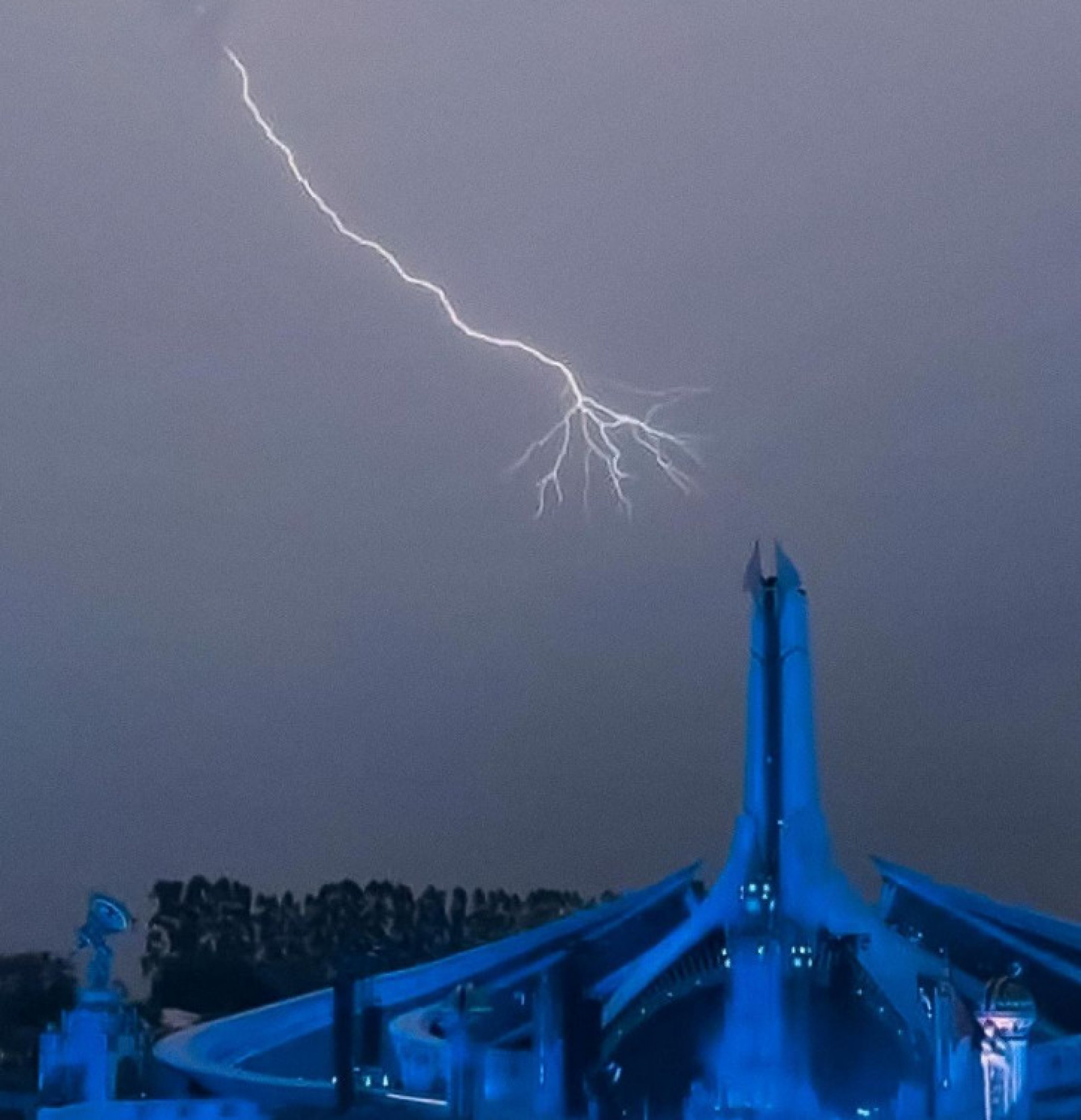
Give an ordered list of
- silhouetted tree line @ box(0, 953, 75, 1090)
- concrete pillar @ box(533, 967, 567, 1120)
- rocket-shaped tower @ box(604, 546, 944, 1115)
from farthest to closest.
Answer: silhouetted tree line @ box(0, 953, 75, 1090)
rocket-shaped tower @ box(604, 546, 944, 1115)
concrete pillar @ box(533, 967, 567, 1120)

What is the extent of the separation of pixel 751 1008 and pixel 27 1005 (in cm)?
2834

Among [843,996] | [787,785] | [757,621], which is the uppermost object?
[757,621]

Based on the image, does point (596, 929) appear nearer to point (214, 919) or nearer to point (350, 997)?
point (350, 997)

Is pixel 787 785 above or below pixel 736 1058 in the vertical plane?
above

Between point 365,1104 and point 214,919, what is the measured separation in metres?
41.9

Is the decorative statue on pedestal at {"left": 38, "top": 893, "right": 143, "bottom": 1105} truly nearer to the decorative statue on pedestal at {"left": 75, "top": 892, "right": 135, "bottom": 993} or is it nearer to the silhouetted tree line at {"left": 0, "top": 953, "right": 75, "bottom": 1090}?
the decorative statue on pedestal at {"left": 75, "top": 892, "right": 135, "bottom": 993}

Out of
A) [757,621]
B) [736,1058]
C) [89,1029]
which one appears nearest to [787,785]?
[757,621]

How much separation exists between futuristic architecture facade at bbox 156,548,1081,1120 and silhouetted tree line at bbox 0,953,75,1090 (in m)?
6.78

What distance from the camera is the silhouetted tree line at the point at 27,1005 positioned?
41606mm

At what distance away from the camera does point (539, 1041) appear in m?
22.5

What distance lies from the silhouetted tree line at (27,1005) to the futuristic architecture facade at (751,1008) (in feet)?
22.2

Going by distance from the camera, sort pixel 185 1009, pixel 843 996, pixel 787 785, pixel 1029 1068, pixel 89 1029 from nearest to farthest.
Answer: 1. pixel 1029 1068
2. pixel 89 1029
3. pixel 843 996
4. pixel 787 785
5. pixel 185 1009

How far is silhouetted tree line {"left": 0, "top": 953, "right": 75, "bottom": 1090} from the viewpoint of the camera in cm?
4161

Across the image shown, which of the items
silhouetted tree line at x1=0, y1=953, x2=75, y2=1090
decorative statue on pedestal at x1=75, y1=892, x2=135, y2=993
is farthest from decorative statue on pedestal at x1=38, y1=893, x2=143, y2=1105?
silhouetted tree line at x1=0, y1=953, x2=75, y2=1090
